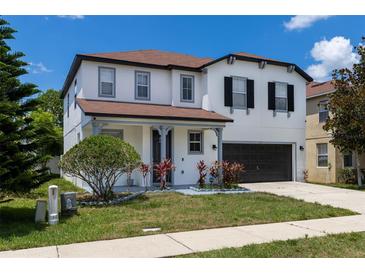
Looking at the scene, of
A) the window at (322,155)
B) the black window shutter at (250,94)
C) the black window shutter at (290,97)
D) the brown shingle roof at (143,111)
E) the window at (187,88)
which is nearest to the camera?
the brown shingle roof at (143,111)

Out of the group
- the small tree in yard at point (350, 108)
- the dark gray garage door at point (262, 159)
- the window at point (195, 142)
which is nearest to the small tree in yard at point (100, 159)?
the window at point (195, 142)

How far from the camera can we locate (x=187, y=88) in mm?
17750

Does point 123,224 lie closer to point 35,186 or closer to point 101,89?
point 35,186

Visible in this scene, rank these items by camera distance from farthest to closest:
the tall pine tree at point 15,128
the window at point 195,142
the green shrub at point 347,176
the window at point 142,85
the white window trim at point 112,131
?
the green shrub at point 347,176
the window at point 195,142
the window at point 142,85
the white window trim at point 112,131
the tall pine tree at point 15,128

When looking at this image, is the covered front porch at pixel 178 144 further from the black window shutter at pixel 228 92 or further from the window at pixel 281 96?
the window at pixel 281 96

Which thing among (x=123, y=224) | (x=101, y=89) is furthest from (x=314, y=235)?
(x=101, y=89)

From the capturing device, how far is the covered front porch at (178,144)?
52.6 feet

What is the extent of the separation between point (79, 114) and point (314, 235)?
12104mm

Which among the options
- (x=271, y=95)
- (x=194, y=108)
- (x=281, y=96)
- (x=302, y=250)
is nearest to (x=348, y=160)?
(x=281, y=96)

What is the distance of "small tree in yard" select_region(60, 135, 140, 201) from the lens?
11188 millimetres

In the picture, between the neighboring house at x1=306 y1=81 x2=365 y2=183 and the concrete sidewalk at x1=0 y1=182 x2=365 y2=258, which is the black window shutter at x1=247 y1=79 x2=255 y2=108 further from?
the concrete sidewalk at x1=0 y1=182 x2=365 y2=258

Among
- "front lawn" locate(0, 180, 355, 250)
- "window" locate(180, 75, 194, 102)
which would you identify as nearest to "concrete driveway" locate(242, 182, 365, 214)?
"front lawn" locate(0, 180, 355, 250)

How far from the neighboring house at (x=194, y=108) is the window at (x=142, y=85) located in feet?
0.15
